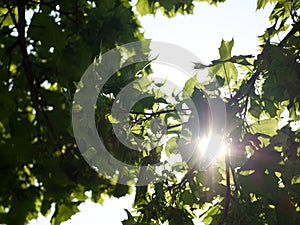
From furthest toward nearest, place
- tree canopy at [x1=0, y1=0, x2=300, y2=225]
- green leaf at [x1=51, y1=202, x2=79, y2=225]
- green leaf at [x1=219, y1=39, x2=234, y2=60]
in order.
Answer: green leaf at [x1=51, y1=202, x2=79, y2=225] < green leaf at [x1=219, y1=39, x2=234, y2=60] < tree canopy at [x1=0, y1=0, x2=300, y2=225]

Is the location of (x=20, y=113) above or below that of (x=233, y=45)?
above

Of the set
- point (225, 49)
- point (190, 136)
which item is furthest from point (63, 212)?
point (225, 49)

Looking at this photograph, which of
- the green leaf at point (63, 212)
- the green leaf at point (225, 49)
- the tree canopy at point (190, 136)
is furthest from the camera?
the green leaf at point (63, 212)

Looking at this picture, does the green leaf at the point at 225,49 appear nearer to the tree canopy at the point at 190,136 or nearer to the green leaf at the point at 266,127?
the tree canopy at the point at 190,136

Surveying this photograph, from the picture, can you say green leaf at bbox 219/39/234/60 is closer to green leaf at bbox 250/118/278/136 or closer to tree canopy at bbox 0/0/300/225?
tree canopy at bbox 0/0/300/225

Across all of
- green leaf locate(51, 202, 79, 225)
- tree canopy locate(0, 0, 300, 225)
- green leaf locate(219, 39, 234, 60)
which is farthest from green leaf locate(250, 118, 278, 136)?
green leaf locate(51, 202, 79, 225)

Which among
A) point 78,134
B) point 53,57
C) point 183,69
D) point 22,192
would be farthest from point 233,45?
point 22,192

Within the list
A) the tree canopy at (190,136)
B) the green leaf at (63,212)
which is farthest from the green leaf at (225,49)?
the green leaf at (63,212)

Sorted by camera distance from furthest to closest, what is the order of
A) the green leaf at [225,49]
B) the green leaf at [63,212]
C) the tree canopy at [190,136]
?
1. the green leaf at [63,212]
2. the green leaf at [225,49]
3. the tree canopy at [190,136]

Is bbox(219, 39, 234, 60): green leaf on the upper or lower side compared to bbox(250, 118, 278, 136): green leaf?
upper

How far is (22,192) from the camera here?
3.67m

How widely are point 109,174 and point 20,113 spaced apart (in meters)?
1.62

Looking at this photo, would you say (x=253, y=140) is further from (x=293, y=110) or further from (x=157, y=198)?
(x=157, y=198)

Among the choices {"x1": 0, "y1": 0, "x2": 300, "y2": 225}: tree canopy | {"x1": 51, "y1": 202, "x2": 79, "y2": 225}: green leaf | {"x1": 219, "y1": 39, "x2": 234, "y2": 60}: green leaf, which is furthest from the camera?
{"x1": 51, "y1": 202, "x2": 79, "y2": 225}: green leaf
